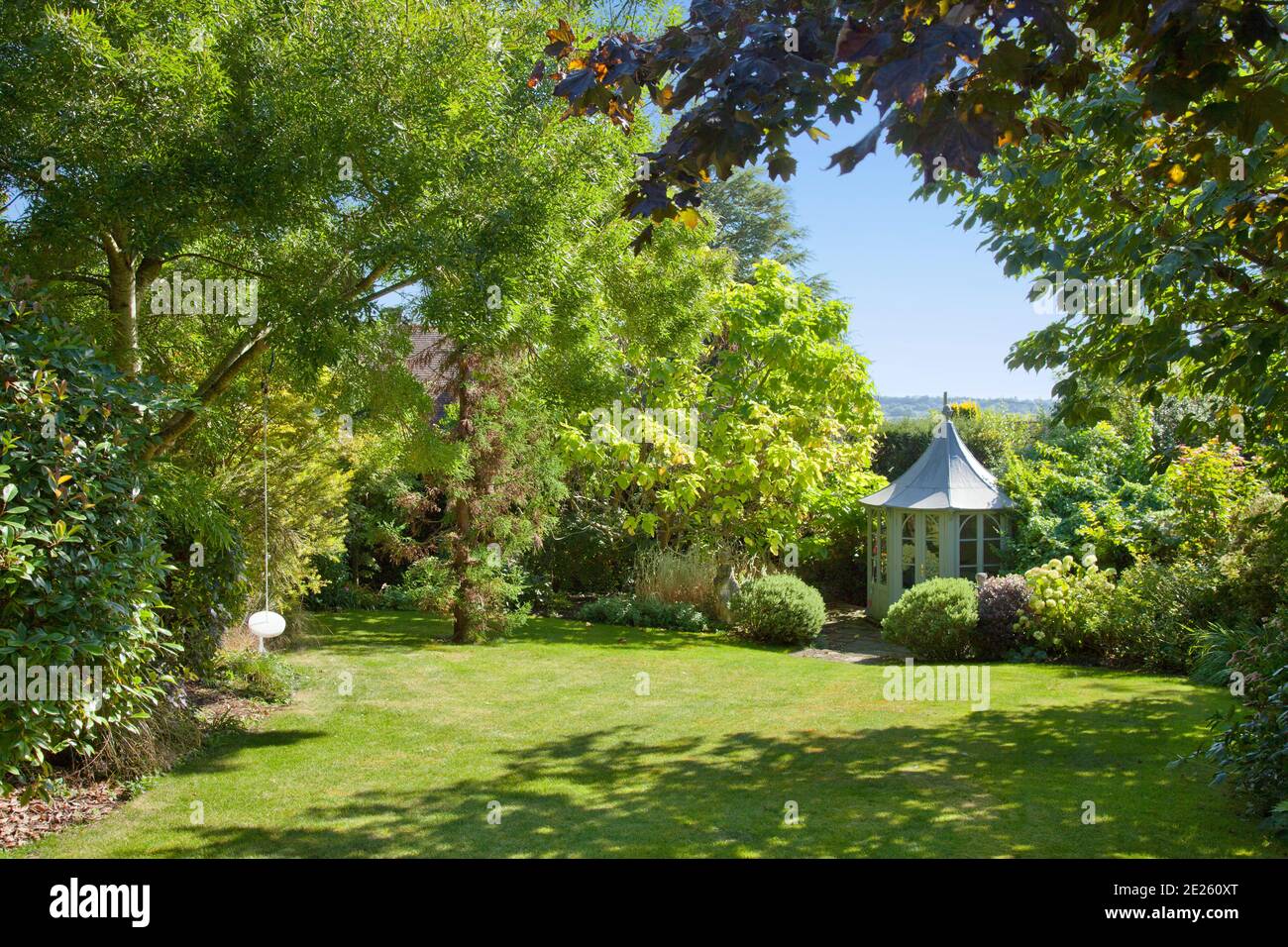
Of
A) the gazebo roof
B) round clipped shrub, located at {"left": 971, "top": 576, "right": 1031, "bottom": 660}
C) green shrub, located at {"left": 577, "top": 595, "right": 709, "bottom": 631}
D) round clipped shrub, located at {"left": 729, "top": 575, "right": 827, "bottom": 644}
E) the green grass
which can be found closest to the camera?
the green grass

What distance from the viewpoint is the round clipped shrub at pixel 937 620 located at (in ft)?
35.3

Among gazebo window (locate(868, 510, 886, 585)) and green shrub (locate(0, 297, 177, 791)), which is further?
gazebo window (locate(868, 510, 886, 585))

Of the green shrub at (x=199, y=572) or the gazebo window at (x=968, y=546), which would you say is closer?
the green shrub at (x=199, y=572)

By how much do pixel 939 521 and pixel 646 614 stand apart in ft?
13.9

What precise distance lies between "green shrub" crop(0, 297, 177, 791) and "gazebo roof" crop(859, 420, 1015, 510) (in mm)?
10078

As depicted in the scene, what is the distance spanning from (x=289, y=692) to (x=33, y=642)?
3861 mm

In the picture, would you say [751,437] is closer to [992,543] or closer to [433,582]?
[992,543]

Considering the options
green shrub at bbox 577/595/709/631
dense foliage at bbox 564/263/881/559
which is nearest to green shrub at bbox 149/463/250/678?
dense foliage at bbox 564/263/881/559

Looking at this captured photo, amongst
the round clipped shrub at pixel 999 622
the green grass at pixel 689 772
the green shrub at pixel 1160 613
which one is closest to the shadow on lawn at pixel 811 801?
the green grass at pixel 689 772

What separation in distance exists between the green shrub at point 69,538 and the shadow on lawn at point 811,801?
40.3 inches

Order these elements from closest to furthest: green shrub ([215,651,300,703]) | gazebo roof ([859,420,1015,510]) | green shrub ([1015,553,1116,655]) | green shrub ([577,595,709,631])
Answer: green shrub ([215,651,300,703]) < green shrub ([1015,553,1116,655]) < green shrub ([577,595,709,631]) < gazebo roof ([859,420,1015,510])

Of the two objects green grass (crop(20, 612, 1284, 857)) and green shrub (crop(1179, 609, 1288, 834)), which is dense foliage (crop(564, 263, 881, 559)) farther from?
green shrub (crop(1179, 609, 1288, 834))

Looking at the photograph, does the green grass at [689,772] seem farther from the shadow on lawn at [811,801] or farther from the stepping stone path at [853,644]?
the stepping stone path at [853,644]

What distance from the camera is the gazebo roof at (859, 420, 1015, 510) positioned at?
13180 millimetres
